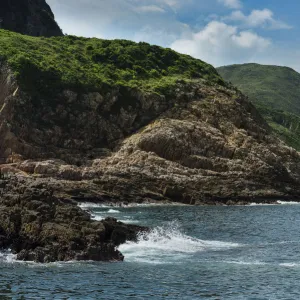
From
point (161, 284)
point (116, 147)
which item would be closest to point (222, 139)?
point (116, 147)

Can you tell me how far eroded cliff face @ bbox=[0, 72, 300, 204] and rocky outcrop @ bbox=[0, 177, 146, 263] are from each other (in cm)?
4037

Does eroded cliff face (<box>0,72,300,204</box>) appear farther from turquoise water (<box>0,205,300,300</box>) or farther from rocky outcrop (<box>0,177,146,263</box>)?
rocky outcrop (<box>0,177,146,263</box>)

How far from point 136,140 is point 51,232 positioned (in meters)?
63.8

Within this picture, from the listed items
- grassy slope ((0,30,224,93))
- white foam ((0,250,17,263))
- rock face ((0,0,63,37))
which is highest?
rock face ((0,0,63,37))

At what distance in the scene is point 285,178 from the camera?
101062 mm

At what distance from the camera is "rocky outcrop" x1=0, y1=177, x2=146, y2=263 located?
34.1m

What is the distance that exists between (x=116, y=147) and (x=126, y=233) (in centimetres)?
5867

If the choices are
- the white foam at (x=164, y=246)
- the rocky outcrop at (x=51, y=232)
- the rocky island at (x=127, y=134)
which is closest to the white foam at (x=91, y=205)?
the rocky island at (x=127, y=134)

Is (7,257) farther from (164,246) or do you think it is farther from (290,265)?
(290,265)

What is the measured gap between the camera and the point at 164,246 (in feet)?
138

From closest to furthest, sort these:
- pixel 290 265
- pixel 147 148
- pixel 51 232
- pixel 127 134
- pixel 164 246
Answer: pixel 290 265
pixel 51 232
pixel 164 246
pixel 147 148
pixel 127 134

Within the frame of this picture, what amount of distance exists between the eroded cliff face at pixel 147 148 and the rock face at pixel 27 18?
6676 centimetres

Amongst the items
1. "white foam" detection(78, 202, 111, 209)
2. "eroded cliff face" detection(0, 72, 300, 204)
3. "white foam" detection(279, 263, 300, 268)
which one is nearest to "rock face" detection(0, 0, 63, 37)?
"eroded cliff face" detection(0, 72, 300, 204)

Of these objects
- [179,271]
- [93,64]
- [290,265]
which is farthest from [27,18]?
[290,265]
